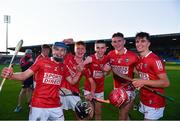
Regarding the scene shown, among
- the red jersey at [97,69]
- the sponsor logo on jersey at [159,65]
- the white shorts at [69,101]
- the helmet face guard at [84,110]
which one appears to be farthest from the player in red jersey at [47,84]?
the white shorts at [69,101]

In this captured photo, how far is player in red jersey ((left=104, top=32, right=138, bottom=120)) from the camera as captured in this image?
262 inches

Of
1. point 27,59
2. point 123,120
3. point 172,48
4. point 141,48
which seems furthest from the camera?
point 172,48

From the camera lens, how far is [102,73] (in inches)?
299

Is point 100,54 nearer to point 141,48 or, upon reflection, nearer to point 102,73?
point 102,73

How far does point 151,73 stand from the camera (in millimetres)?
5668

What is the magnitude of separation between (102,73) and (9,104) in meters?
5.77

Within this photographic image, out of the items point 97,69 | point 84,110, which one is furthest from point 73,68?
point 84,110

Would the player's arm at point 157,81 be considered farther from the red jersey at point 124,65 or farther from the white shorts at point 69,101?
the white shorts at point 69,101

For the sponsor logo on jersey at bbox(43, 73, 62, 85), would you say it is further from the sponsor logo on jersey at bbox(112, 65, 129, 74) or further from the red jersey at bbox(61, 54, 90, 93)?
the red jersey at bbox(61, 54, 90, 93)

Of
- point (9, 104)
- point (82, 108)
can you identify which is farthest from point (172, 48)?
point (82, 108)

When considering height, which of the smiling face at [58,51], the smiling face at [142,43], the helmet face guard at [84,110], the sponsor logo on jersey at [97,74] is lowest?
the helmet face guard at [84,110]

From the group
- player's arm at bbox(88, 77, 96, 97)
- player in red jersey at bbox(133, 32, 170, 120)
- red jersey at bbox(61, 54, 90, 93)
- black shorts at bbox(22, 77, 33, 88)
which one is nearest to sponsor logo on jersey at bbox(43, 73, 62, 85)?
player in red jersey at bbox(133, 32, 170, 120)

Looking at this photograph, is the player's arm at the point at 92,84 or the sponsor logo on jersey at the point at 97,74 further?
the sponsor logo on jersey at the point at 97,74

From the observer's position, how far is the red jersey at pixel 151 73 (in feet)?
18.2
